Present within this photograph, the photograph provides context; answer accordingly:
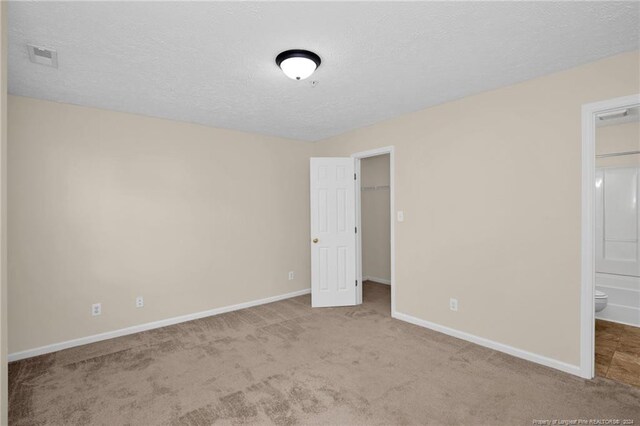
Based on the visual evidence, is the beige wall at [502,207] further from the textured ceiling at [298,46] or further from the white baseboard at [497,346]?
the textured ceiling at [298,46]

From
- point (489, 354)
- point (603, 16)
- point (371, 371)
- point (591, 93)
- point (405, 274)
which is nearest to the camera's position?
point (603, 16)

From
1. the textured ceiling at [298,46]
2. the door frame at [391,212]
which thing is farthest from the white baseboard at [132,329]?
the textured ceiling at [298,46]

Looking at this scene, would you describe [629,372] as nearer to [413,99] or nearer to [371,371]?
[371,371]

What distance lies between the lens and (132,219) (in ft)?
11.9

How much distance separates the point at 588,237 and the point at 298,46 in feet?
8.52

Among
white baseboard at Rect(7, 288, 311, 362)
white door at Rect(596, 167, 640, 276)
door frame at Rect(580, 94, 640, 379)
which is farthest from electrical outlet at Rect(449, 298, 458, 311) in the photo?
white door at Rect(596, 167, 640, 276)

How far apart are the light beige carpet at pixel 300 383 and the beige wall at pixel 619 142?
3.05 meters

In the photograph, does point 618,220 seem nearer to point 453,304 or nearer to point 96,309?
point 453,304

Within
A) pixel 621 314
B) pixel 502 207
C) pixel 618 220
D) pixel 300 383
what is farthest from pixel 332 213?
pixel 618 220

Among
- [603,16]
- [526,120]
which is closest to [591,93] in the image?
[526,120]

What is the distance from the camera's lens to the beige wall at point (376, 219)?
5.75m

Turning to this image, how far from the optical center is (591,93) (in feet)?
8.09

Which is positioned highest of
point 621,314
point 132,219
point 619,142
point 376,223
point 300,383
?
point 619,142

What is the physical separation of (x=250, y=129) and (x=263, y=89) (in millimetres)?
1486
